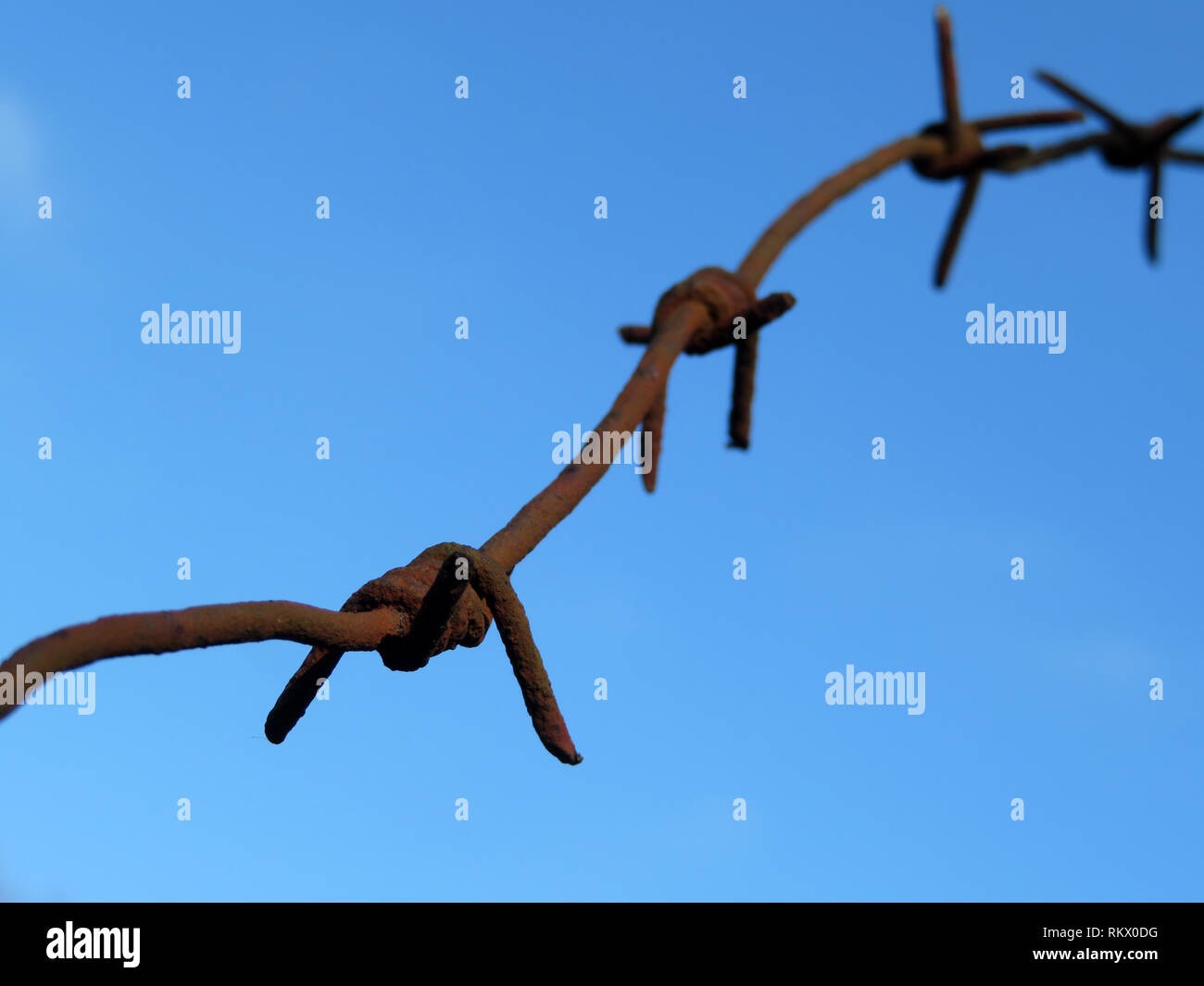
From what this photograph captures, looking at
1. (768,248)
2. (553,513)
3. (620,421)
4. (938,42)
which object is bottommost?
(553,513)

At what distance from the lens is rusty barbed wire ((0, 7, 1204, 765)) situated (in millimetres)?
1520

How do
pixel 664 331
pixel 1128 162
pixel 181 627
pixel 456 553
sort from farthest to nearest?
pixel 1128 162, pixel 664 331, pixel 456 553, pixel 181 627

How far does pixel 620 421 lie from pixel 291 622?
510 millimetres

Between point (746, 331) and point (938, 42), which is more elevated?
point (938, 42)

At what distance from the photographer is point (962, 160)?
1.81 m

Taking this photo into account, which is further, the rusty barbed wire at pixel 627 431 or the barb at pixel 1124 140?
the barb at pixel 1124 140

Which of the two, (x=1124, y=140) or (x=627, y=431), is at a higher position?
(x=1124, y=140)

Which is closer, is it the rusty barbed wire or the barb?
the rusty barbed wire

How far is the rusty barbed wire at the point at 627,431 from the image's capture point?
59.8 inches

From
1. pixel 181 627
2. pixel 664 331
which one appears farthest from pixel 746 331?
pixel 181 627

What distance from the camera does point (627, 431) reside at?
1619 millimetres

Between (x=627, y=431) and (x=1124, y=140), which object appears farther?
(x=1124, y=140)

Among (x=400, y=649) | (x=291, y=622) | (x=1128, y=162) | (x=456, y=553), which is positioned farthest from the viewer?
(x=1128, y=162)

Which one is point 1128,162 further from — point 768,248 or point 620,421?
point 620,421
